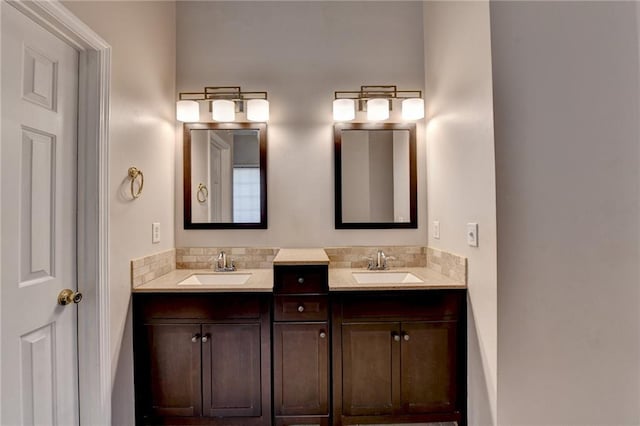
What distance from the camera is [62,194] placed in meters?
1.36

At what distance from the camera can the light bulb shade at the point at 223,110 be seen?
2.18 m

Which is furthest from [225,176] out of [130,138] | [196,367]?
[196,367]

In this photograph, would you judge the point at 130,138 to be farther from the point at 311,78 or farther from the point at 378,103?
the point at 378,103

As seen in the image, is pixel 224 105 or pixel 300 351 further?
pixel 224 105

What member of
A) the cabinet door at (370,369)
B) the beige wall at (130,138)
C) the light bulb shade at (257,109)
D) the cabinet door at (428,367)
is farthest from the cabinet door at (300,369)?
the light bulb shade at (257,109)

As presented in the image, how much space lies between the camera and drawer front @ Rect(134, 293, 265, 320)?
1.71m

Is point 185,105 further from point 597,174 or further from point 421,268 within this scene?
point 597,174

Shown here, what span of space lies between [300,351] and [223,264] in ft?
2.77

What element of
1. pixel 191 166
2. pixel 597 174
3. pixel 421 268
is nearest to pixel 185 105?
pixel 191 166

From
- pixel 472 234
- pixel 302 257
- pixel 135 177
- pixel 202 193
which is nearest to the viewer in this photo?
pixel 472 234

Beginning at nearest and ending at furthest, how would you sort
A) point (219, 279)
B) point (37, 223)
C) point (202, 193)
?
point (37, 223) < point (219, 279) < point (202, 193)

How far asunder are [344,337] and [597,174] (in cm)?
146

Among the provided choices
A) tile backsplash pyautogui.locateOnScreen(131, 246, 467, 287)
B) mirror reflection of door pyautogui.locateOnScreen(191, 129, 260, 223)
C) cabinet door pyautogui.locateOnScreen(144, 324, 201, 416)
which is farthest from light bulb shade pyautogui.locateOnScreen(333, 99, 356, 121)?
cabinet door pyautogui.locateOnScreen(144, 324, 201, 416)

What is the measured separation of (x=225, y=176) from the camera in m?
2.28
